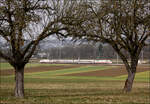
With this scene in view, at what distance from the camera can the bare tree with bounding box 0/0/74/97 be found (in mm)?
13555

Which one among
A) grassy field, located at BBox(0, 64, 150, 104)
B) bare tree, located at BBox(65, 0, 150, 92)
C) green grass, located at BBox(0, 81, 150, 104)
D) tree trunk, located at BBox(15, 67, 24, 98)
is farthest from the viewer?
bare tree, located at BBox(65, 0, 150, 92)

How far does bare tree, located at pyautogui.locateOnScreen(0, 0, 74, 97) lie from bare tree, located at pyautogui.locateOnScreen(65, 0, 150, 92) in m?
2.63

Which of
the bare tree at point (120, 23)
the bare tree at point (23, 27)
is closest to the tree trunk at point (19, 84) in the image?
the bare tree at point (23, 27)

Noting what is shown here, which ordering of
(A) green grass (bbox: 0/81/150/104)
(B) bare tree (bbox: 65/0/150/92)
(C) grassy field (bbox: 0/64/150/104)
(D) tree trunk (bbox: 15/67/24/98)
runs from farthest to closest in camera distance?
(B) bare tree (bbox: 65/0/150/92) < (D) tree trunk (bbox: 15/67/24/98) < (C) grassy field (bbox: 0/64/150/104) < (A) green grass (bbox: 0/81/150/104)

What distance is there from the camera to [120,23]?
18.2 m

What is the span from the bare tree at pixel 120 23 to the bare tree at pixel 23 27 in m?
2.63

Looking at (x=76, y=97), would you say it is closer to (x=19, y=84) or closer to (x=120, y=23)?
(x=19, y=84)

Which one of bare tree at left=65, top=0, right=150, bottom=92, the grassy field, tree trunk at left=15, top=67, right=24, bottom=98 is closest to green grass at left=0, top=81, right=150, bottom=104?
the grassy field

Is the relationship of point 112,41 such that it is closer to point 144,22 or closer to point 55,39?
point 144,22

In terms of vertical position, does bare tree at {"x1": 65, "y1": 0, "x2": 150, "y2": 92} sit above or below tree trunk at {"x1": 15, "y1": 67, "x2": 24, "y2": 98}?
above

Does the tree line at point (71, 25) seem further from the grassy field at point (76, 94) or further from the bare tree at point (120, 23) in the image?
the grassy field at point (76, 94)

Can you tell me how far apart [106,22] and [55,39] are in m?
Result: 4.59

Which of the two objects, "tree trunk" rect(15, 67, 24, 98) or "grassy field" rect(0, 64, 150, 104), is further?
"tree trunk" rect(15, 67, 24, 98)

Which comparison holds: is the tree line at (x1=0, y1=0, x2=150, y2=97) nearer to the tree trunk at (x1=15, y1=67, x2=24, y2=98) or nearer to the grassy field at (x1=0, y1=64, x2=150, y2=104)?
the tree trunk at (x1=15, y1=67, x2=24, y2=98)
